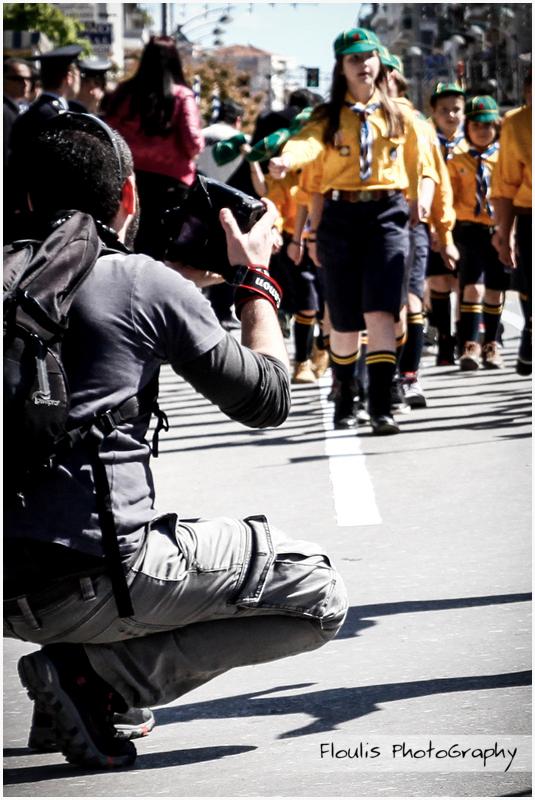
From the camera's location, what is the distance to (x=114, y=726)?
13.0 feet

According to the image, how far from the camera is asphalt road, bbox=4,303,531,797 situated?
3.78m

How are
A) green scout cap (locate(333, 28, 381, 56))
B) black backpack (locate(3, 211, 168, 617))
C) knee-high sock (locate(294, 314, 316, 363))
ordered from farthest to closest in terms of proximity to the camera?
knee-high sock (locate(294, 314, 316, 363))
green scout cap (locate(333, 28, 381, 56))
black backpack (locate(3, 211, 168, 617))

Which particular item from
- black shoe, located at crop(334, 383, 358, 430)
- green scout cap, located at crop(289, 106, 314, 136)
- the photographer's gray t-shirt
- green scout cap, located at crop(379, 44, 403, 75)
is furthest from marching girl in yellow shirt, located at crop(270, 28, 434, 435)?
the photographer's gray t-shirt

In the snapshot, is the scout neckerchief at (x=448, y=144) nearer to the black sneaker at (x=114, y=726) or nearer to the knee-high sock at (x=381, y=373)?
the knee-high sock at (x=381, y=373)

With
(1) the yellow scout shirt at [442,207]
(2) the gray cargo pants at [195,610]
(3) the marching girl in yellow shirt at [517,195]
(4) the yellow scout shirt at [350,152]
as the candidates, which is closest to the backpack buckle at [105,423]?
(2) the gray cargo pants at [195,610]

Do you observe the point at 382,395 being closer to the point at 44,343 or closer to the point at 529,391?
the point at 529,391

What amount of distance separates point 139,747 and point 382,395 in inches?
206

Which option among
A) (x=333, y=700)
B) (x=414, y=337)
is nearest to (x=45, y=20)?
(x=414, y=337)

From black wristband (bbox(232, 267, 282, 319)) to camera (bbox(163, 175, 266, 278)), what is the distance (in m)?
0.04

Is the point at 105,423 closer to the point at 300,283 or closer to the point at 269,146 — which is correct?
the point at 269,146

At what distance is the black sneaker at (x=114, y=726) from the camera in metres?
3.93

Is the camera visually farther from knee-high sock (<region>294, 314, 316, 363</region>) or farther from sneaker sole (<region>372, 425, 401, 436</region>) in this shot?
knee-high sock (<region>294, 314, 316, 363</region>)

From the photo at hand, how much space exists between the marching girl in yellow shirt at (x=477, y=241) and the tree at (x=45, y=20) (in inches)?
2331

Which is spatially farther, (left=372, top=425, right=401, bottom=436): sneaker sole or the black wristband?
(left=372, top=425, right=401, bottom=436): sneaker sole
